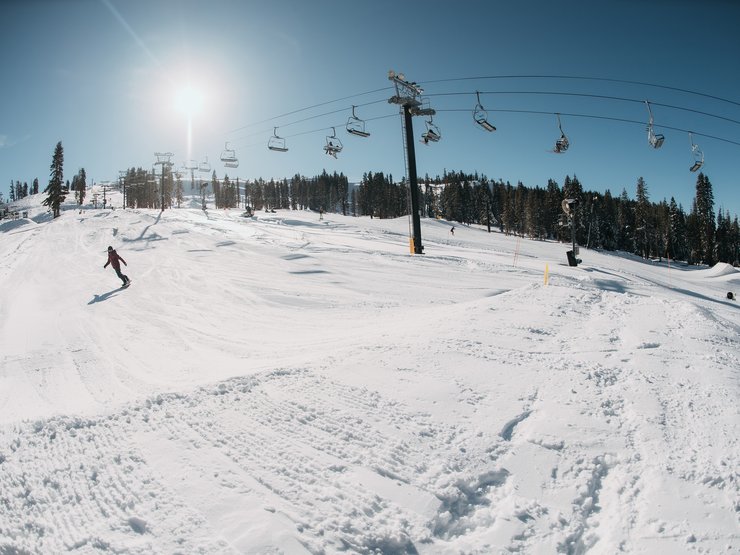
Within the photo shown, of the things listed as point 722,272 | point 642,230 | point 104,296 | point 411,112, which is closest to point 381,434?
point 104,296

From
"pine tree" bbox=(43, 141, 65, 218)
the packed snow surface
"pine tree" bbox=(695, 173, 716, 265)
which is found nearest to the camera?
the packed snow surface

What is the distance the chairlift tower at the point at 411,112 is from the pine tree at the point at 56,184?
60.9 metres

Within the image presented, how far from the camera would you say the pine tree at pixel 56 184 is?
190 ft

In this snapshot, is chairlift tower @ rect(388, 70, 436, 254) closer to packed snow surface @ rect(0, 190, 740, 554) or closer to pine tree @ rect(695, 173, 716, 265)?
packed snow surface @ rect(0, 190, 740, 554)

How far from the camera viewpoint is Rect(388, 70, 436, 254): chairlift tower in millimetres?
19391

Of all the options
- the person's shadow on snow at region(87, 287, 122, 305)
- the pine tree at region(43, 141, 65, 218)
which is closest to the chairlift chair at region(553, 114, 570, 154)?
the person's shadow on snow at region(87, 287, 122, 305)

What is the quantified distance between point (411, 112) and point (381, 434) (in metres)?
19.3

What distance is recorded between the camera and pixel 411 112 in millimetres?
20234

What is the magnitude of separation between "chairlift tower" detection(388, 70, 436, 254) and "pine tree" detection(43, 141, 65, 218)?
2396 inches

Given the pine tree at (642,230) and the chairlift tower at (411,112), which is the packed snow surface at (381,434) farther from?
the pine tree at (642,230)

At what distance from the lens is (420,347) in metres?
6.56

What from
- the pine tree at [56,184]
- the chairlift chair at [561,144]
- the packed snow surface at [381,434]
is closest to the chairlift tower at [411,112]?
the chairlift chair at [561,144]

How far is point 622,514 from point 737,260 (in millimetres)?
118952

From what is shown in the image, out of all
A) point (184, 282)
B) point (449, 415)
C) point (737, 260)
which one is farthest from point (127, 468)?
point (737, 260)
